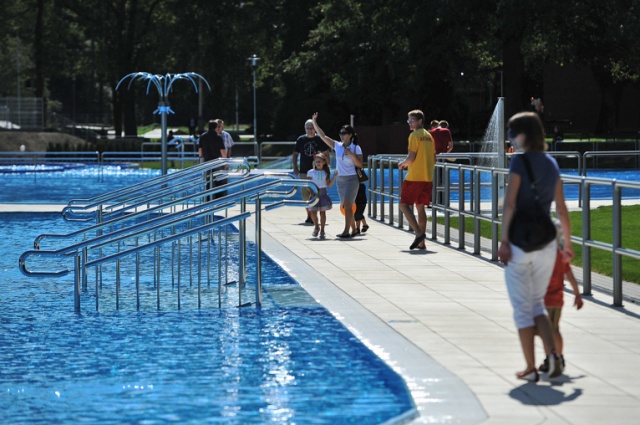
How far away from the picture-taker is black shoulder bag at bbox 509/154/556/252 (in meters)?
7.79

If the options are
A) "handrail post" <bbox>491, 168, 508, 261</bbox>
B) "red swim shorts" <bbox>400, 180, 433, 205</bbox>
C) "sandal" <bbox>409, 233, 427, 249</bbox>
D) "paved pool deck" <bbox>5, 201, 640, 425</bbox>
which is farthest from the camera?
"red swim shorts" <bbox>400, 180, 433, 205</bbox>

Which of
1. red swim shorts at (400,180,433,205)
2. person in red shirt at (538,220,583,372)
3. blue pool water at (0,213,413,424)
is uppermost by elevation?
red swim shorts at (400,180,433,205)

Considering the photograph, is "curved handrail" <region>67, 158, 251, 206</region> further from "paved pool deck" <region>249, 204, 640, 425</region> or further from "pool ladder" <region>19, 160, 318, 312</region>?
"paved pool deck" <region>249, 204, 640, 425</region>

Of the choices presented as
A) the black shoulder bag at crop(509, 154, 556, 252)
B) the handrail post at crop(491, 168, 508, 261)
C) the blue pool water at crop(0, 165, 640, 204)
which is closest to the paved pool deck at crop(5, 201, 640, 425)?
the handrail post at crop(491, 168, 508, 261)

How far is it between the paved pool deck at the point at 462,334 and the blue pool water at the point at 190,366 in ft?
0.95

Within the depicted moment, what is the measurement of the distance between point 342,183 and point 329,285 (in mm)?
5609

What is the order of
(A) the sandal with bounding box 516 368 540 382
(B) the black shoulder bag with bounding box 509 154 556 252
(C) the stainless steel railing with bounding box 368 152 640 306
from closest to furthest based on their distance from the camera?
1. (B) the black shoulder bag with bounding box 509 154 556 252
2. (A) the sandal with bounding box 516 368 540 382
3. (C) the stainless steel railing with bounding box 368 152 640 306

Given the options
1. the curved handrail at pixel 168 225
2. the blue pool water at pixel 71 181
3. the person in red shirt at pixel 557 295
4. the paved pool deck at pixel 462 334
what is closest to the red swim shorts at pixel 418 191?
the paved pool deck at pixel 462 334

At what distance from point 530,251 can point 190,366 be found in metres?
2.74

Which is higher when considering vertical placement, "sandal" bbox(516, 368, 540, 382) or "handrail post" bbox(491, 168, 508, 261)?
"handrail post" bbox(491, 168, 508, 261)

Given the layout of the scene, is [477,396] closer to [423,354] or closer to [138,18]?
[423,354]

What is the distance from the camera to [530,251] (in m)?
7.82

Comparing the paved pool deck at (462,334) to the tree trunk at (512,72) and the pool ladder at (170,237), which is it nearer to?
the pool ladder at (170,237)

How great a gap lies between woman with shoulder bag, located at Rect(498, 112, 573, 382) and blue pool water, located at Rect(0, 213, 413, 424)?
0.90 metres
